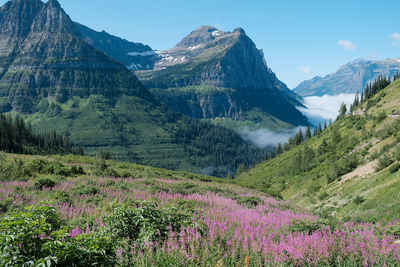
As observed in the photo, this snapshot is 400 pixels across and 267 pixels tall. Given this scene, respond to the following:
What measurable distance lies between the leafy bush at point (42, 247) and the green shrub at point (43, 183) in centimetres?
1263

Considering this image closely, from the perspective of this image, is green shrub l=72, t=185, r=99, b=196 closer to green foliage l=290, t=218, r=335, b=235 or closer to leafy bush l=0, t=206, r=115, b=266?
leafy bush l=0, t=206, r=115, b=266

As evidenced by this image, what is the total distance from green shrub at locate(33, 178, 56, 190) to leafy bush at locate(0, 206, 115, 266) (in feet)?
41.4

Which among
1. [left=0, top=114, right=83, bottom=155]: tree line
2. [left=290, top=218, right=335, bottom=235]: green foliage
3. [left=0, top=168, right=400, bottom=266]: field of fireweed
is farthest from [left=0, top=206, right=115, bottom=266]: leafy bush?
[left=0, top=114, right=83, bottom=155]: tree line

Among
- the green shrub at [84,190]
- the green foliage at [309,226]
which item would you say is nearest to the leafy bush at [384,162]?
the green foliage at [309,226]

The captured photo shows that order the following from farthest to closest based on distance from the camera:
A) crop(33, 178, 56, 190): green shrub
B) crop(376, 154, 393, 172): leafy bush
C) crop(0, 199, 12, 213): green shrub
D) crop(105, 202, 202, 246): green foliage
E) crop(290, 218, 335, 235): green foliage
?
crop(376, 154, 393, 172): leafy bush → crop(33, 178, 56, 190): green shrub → crop(0, 199, 12, 213): green shrub → crop(290, 218, 335, 235): green foliage → crop(105, 202, 202, 246): green foliage

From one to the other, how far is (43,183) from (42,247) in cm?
1415

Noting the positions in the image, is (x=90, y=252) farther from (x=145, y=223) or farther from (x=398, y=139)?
(x=398, y=139)

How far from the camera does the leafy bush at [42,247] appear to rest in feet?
14.7

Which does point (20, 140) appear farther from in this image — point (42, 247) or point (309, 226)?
point (42, 247)

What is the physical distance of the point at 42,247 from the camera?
4629 mm

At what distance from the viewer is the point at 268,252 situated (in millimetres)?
7594

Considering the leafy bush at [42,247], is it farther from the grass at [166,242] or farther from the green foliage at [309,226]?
the green foliage at [309,226]

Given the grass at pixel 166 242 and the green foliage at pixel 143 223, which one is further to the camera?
the green foliage at pixel 143 223

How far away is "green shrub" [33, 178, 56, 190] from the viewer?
1636 cm
